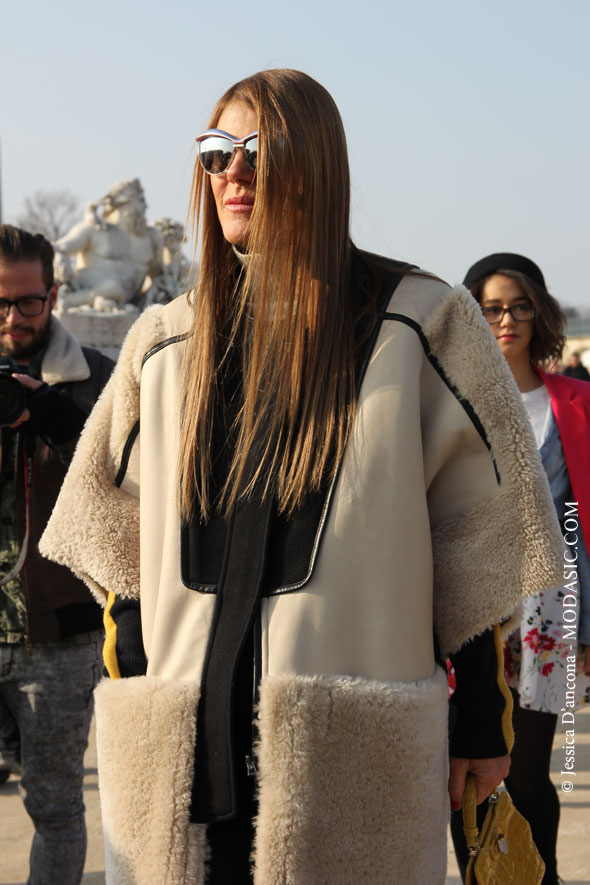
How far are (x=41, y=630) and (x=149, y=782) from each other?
139 cm

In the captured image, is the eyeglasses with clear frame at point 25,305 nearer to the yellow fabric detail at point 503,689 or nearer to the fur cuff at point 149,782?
the fur cuff at point 149,782

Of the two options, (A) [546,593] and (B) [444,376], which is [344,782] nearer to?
(B) [444,376]

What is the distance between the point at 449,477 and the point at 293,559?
13.1 inches

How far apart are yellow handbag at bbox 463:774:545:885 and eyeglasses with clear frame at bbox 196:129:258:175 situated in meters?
1.17

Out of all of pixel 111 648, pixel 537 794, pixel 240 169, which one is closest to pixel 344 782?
pixel 111 648

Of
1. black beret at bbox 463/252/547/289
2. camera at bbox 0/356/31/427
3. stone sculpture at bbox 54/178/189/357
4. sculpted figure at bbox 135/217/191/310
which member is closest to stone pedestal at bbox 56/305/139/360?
stone sculpture at bbox 54/178/189/357

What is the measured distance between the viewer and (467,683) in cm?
196

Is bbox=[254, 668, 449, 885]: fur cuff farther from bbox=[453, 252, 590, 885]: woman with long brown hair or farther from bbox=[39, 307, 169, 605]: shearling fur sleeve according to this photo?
bbox=[453, 252, 590, 885]: woman with long brown hair

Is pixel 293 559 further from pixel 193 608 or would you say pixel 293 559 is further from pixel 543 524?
pixel 543 524

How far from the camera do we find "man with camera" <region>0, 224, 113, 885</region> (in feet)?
10.1

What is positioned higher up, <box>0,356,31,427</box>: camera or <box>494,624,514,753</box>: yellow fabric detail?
<box>0,356,31,427</box>: camera

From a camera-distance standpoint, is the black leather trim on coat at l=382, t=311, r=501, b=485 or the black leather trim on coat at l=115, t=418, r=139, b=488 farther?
the black leather trim on coat at l=115, t=418, r=139, b=488

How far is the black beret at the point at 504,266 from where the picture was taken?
371 centimetres

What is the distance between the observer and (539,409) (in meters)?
3.56
